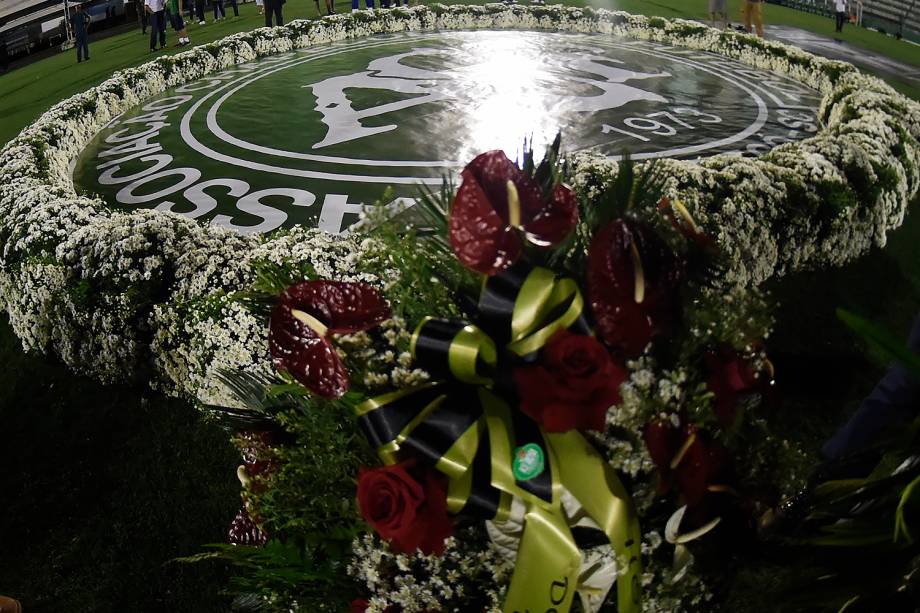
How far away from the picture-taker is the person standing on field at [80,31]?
17898 mm

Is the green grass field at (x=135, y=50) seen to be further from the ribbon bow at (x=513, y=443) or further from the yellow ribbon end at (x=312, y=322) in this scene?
the ribbon bow at (x=513, y=443)

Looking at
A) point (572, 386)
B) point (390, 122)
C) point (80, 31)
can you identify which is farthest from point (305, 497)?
point (80, 31)

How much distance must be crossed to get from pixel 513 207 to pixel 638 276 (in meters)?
0.32

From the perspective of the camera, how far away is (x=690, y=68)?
48.3 feet

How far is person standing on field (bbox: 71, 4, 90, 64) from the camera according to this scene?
17898 millimetres

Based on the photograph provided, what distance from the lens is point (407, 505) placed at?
165 cm

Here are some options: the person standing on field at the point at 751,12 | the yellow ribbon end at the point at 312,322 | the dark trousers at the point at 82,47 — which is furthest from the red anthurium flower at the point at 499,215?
the dark trousers at the point at 82,47

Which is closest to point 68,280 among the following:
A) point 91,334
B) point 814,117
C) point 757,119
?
point 91,334

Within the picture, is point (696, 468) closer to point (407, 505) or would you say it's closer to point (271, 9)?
point (407, 505)

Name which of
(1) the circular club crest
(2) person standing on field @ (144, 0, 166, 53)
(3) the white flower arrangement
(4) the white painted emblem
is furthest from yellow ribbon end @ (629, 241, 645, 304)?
(2) person standing on field @ (144, 0, 166, 53)

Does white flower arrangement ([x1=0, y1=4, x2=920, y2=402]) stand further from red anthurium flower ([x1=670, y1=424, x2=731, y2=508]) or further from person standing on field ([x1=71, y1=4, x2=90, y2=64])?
person standing on field ([x1=71, y1=4, x2=90, y2=64])

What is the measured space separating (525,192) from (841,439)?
2.05m

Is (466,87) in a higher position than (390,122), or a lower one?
higher

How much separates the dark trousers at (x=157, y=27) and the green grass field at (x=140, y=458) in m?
14.3
